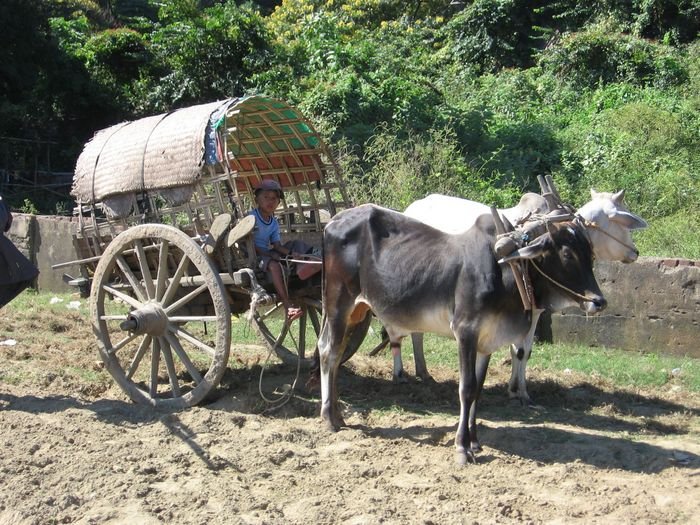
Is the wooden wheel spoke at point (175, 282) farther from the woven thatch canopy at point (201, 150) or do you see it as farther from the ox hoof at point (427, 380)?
the ox hoof at point (427, 380)

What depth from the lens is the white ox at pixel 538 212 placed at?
21.3 ft

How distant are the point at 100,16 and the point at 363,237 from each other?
71.8 ft

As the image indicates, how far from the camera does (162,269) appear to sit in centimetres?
670

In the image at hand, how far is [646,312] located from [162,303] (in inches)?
192

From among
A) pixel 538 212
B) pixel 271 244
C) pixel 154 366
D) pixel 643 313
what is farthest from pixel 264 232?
pixel 643 313

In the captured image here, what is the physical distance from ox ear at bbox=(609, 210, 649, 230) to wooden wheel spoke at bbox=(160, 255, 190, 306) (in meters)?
3.35

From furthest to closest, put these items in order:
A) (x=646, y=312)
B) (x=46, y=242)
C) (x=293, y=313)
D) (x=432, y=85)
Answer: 1. (x=432, y=85)
2. (x=46, y=242)
3. (x=646, y=312)
4. (x=293, y=313)

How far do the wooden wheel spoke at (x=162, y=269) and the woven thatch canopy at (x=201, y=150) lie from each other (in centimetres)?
51

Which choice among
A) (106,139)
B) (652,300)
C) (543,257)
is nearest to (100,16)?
(106,139)

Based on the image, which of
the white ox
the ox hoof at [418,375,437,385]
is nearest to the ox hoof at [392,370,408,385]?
the white ox

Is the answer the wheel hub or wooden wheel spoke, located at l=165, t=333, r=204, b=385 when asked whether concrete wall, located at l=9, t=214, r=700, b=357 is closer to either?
wooden wheel spoke, located at l=165, t=333, r=204, b=385

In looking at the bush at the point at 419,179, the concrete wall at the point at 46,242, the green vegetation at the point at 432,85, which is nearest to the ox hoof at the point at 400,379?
the green vegetation at the point at 432,85

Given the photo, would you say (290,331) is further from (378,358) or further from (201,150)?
(201,150)

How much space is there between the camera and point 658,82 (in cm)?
1662
